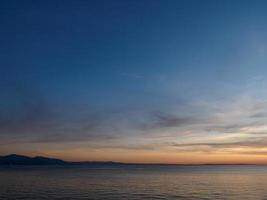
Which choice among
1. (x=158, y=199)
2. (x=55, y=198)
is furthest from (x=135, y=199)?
(x=55, y=198)

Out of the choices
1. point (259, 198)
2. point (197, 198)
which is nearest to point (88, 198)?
point (197, 198)

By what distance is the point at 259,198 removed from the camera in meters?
74.6

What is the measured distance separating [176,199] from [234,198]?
12.8 m

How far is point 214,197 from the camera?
73938 mm

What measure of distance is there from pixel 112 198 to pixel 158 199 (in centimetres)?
988

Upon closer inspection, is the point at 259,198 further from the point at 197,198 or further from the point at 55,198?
the point at 55,198

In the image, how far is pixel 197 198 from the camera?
72938 mm

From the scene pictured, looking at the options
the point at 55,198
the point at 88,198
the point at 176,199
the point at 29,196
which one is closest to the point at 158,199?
the point at 176,199

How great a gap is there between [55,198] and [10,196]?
33.5 feet

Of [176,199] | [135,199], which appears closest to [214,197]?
[176,199]

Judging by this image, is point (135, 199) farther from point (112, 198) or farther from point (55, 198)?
point (55, 198)

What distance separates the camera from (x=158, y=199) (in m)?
70.7

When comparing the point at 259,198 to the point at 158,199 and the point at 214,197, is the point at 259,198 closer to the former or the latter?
the point at 214,197

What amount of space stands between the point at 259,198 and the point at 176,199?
18.9 m
